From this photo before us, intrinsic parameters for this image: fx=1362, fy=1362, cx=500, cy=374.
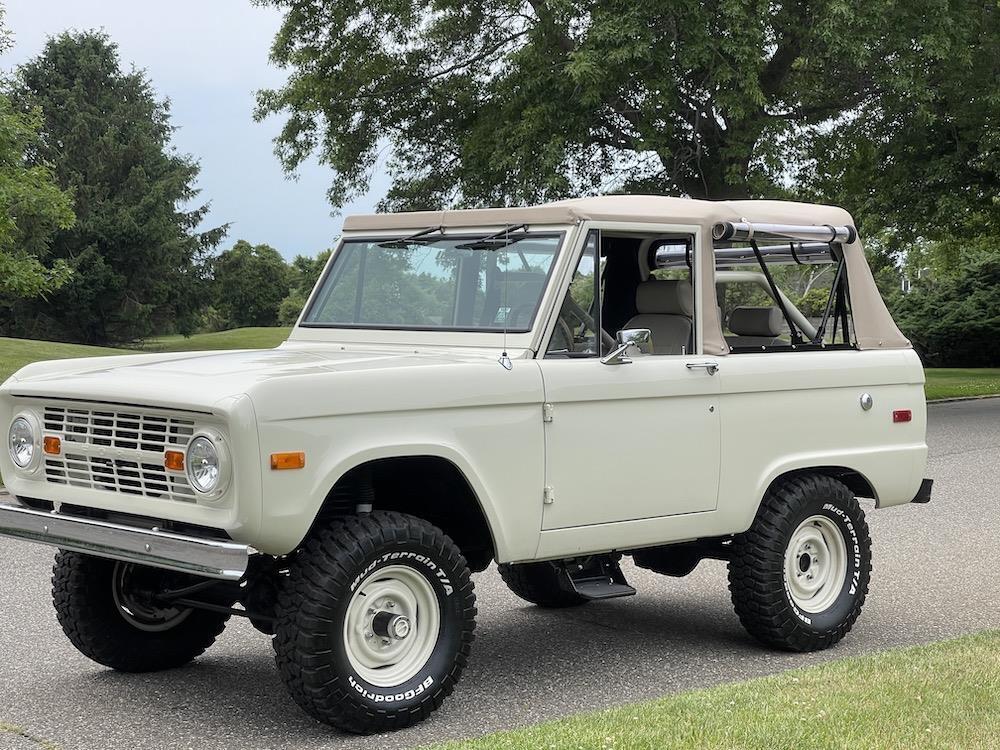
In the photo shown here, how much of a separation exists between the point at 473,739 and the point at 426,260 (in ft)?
8.56

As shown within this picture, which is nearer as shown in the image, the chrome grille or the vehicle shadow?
the chrome grille

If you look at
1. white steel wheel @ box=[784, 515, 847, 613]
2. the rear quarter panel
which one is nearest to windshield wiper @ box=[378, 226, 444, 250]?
the rear quarter panel

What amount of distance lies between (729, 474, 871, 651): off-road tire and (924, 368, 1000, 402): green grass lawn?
18137 mm

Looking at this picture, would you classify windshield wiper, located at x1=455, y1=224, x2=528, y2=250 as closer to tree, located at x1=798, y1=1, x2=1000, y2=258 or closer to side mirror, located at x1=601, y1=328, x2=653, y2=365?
side mirror, located at x1=601, y1=328, x2=653, y2=365

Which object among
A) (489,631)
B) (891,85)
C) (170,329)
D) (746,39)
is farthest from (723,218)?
(170,329)

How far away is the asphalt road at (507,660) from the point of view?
18.4ft

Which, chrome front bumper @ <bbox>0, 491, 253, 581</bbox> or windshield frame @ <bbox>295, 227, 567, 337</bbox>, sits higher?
windshield frame @ <bbox>295, 227, 567, 337</bbox>

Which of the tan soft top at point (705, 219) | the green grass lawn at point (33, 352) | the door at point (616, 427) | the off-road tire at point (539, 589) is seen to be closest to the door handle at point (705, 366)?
the door at point (616, 427)

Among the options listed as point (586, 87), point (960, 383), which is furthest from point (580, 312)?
point (960, 383)

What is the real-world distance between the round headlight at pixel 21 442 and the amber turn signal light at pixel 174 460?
3.06 ft

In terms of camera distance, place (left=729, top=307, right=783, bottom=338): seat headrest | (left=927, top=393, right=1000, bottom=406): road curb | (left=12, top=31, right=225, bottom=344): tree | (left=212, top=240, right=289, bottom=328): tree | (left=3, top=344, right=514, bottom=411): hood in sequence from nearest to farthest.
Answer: (left=3, top=344, right=514, bottom=411): hood
(left=729, top=307, right=783, bottom=338): seat headrest
(left=927, top=393, right=1000, bottom=406): road curb
(left=12, top=31, right=225, bottom=344): tree
(left=212, top=240, right=289, bottom=328): tree

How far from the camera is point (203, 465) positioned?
204 inches

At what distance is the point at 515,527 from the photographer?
586cm

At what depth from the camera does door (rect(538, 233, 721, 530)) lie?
6.03 meters
